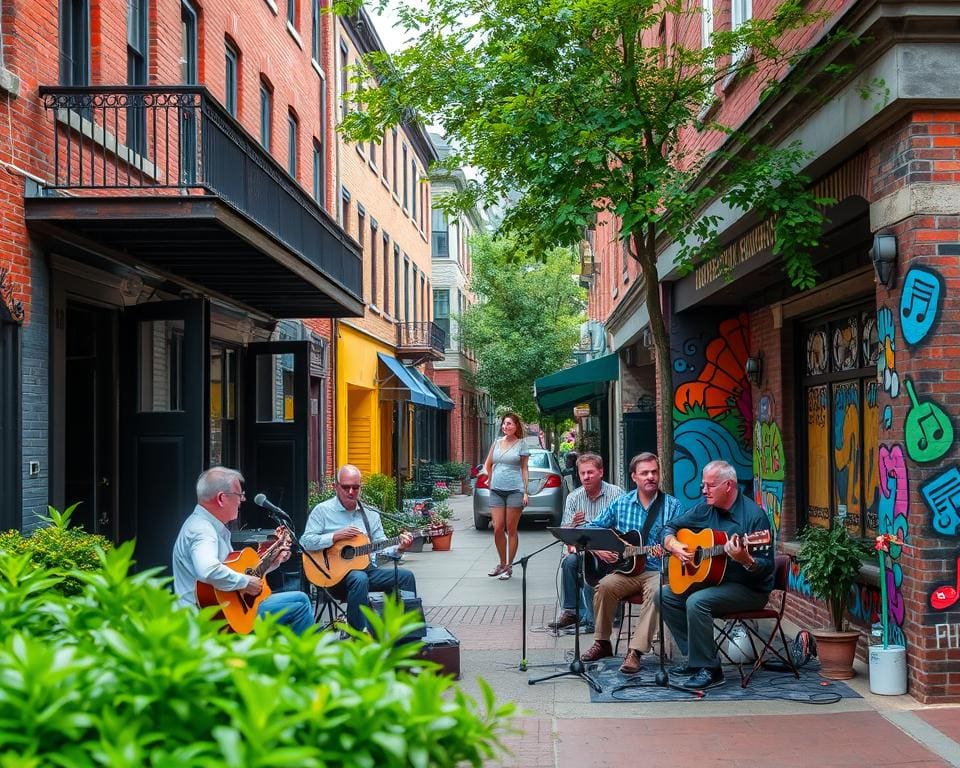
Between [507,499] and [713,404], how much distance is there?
2626mm

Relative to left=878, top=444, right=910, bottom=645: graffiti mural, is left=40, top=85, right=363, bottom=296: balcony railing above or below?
above

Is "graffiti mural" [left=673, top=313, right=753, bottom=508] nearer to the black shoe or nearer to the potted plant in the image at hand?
the potted plant

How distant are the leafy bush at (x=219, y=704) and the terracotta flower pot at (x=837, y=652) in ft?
17.9

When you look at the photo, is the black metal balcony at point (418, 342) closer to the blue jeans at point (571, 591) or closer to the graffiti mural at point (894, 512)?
the blue jeans at point (571, 591)

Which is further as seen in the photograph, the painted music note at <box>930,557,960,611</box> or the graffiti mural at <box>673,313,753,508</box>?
the graffiti mural at <box>673,313,753,508</box>

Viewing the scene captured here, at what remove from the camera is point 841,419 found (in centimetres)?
972

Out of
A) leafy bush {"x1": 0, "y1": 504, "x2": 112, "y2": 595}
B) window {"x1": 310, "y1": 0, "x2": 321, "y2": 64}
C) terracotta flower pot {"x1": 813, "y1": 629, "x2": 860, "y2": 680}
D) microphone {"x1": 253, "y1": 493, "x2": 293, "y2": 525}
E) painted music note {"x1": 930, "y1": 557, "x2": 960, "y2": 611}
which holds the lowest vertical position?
terracotta flower pot {"x1": 813, "y1": 629, "x2": 860, "y2": 680}

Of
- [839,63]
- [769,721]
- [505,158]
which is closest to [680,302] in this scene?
[505,158]

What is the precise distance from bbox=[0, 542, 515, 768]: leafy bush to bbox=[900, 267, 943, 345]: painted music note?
4935 millimetres

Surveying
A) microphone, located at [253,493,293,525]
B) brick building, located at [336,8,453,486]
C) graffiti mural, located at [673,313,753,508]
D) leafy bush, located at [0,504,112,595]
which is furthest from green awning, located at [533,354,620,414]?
leafy bush, located at [0,504,112,595]

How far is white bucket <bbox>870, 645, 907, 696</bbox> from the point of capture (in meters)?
6.97

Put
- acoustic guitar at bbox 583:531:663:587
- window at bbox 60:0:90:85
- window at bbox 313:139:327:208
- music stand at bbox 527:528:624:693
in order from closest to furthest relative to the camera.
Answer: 1. music stand at bbox 527:528:624:693
2. acoustic guitar at bbox 583:531:663:587
3. window at bbox 60:0:90:85
4. window at bbox 313:139:327:208

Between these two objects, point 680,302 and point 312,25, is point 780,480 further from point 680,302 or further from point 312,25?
point 312,25

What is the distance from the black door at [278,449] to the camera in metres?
13.6
